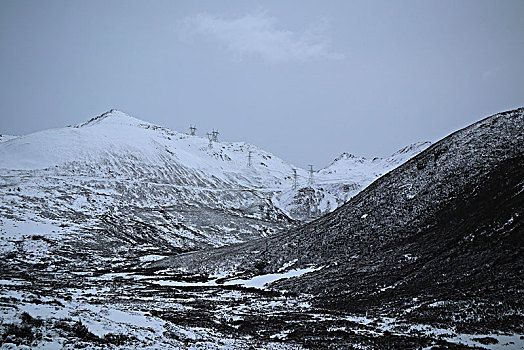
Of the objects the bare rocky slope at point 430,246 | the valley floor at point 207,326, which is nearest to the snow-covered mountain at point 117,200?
the bare rocky slope at point 430,246

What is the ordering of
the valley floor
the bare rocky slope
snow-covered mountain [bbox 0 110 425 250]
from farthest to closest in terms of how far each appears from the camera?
snow-covered mountain [bbox 0 110 425 250] < the bare rocky slope < the valley floor

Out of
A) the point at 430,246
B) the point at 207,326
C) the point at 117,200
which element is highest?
the point at 117,200

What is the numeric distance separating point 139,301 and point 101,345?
2836 cm

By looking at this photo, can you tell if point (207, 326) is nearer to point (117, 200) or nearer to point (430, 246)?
point (430, 246)

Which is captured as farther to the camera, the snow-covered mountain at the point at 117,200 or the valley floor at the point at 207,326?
the snow-covered mountain at the point at 117,200

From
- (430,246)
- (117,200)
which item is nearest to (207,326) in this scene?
(430,246)

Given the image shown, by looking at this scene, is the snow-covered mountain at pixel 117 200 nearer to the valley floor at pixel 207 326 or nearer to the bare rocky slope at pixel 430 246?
the bare rocky slope at pixel 430 246

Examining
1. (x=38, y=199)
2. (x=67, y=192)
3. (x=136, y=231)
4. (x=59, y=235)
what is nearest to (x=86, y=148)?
(x=67, y=192)

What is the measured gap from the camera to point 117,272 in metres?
84.2

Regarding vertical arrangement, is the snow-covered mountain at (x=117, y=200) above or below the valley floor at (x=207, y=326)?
above

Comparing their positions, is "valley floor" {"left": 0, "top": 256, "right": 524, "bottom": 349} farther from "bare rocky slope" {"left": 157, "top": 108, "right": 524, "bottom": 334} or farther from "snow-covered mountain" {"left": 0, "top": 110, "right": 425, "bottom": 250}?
"snow-covered mountain" {"left": 0, "top": 110, "right": 425, "bottom": 250}

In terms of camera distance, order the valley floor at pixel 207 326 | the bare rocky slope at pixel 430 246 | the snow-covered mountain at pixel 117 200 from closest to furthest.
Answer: the valley floor at pixel 207 326 < the bare rocky slope at pixel 430 246 < the snow-covered mountain at pixel 117 200

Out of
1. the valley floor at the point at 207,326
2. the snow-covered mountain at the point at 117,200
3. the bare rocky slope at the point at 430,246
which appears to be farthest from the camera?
the snow-covered mountain at the point at 117,200

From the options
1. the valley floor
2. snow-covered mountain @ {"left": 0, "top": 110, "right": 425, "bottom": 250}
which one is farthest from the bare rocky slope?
snow-covered mountain @ {"left": 0, "top": 110, "right": 425, "bottom": 250}
